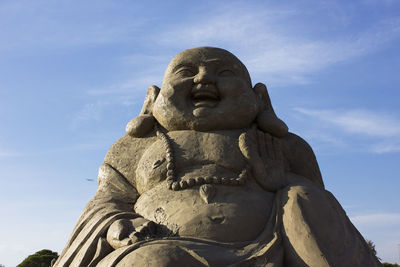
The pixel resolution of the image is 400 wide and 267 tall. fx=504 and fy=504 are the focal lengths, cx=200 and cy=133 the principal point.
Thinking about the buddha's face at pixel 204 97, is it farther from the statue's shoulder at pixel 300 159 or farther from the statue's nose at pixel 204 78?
the statue's shoulder at pixel 300 159

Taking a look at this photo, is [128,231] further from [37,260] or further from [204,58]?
[37,260]

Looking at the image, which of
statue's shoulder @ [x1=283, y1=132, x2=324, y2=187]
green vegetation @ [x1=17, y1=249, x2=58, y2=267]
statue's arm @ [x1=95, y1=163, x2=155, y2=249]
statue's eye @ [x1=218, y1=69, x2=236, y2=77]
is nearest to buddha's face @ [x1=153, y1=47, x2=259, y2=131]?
statue's eye @ [x1=218, y1=69, x2=236, y2=77]

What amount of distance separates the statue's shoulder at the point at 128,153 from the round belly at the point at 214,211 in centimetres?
56

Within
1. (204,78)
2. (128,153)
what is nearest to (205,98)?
(204,78)

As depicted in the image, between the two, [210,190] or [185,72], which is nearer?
[210,190]

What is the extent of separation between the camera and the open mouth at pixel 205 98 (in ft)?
A: 16.8

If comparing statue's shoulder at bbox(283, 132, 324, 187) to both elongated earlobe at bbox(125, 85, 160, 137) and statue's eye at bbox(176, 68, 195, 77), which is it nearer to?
statue's eye at bbox(176, 68, 195, 77)

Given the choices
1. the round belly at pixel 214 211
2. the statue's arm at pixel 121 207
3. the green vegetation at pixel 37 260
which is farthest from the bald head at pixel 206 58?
the green vegetation at pixel 37 260

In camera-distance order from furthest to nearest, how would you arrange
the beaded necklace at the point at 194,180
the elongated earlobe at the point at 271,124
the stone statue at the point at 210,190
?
1. the elongated earlobe at the point at 271,124
2. the beaded necklace at the point at 194,180
3. the stone statue at the point at 210,190

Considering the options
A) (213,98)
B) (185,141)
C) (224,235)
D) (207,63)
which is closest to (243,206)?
(224,235)

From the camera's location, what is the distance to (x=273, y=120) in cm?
528

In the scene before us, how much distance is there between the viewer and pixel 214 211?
4.28 m

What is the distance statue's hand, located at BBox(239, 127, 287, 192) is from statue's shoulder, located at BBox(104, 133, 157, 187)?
1027mm

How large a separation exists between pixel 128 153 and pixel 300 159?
180 centimetres
